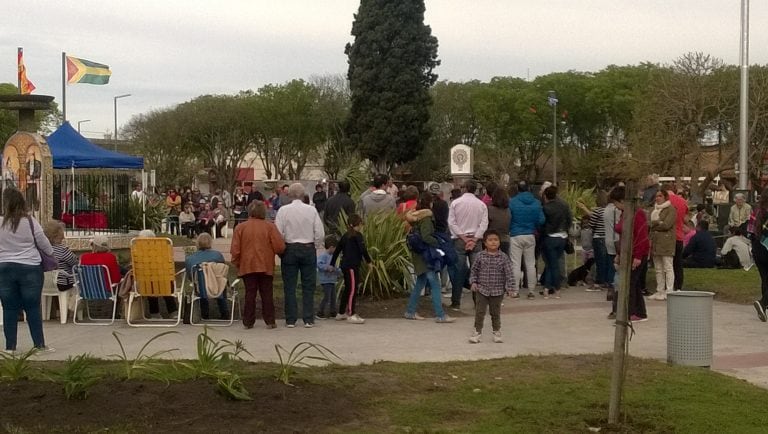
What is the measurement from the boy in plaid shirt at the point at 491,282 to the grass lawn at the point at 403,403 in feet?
6.52

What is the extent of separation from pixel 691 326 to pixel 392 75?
135 feet

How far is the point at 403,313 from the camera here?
42.3 feet

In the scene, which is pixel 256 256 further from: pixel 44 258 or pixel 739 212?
pixel 739 212

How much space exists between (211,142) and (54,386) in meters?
55.8

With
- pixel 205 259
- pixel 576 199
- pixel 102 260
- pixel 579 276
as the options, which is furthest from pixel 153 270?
pixel 576 199

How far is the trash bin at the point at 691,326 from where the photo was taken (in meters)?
8.96

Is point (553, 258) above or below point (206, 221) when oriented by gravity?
below

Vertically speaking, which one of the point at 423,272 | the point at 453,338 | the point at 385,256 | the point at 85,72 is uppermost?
the point at 85,72

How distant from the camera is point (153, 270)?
11680mm

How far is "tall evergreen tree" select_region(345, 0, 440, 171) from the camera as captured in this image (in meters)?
48.8

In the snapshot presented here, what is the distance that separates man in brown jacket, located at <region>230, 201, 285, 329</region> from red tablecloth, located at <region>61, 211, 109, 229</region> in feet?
29.5

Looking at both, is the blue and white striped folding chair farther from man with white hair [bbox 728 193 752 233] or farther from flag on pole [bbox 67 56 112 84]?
flag on pole [bbox 67 56 112 84]

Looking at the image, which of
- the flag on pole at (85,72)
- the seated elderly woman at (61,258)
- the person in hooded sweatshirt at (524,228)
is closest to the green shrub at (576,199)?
the person in hooded sweatshirt at (524,228)

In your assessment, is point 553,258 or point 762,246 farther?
point 553,258
